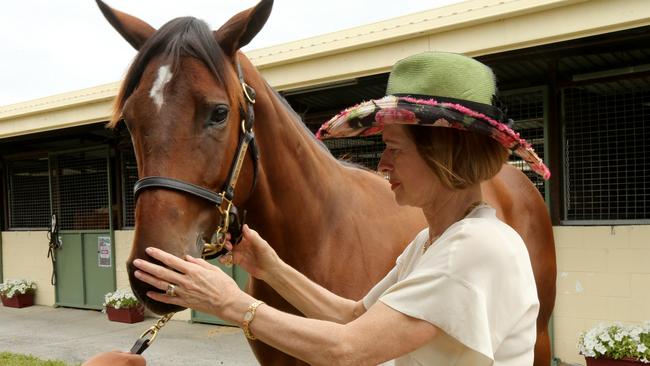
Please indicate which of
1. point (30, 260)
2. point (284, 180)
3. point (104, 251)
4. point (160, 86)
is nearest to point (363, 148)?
point (284, 180)

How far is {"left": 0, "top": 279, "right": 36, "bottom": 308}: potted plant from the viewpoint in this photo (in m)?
9.53

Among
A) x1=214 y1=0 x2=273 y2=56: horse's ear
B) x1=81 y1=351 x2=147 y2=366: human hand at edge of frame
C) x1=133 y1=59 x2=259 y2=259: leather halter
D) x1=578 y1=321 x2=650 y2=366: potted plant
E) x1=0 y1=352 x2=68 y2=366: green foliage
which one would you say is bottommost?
x1=0 y1=352 x2=68 y2=366: green foliage

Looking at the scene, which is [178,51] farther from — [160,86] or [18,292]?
[18,292]

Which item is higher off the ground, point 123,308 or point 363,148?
point 363,148

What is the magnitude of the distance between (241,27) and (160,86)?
0.42 metres

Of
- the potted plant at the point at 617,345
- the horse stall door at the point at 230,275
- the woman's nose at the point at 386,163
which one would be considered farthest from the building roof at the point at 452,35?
the woman's nose at the point at 386,163

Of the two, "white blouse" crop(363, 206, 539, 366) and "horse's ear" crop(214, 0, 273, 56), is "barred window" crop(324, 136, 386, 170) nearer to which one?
"horse's ear" crop(214, 0, 273, 56)

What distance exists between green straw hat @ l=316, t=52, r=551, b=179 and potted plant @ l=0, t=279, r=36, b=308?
10260 millimetres

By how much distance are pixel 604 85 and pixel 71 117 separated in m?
6.87

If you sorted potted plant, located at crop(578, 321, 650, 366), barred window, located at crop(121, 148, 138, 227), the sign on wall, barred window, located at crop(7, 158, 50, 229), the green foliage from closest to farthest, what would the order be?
potted plant, located at crop(578, 321, 650, 366) → the green foliage → barred window, located at crop(121, 148, 138, 227) → the sign on wall → barred window, located at crop(7, 158, 50, 229)

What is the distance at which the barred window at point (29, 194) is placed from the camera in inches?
388

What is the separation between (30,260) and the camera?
32.3 feet

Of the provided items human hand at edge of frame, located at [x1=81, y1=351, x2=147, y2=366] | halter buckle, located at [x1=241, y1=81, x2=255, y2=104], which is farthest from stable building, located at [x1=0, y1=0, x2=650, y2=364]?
human hand at edge of frame, located at [x1=81, y1=351, x2=147, y2=366]

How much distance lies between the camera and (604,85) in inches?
200
